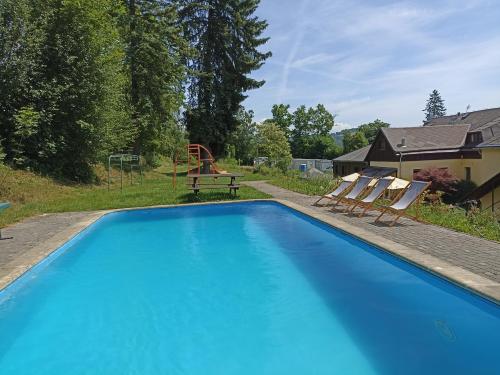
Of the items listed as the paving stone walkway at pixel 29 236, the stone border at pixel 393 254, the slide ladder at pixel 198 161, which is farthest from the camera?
the slide ladder at pixel 198 161

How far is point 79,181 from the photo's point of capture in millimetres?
17422

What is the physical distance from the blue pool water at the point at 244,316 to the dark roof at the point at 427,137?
2341cm

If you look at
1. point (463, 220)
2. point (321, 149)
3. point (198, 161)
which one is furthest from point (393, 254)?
point (321, 149)

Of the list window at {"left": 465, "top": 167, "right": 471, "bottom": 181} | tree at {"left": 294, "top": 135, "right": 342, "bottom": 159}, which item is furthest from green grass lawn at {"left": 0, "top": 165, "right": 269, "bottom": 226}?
tree at {"left": 294, "top": 135, "right": 342, "bottom": 159}

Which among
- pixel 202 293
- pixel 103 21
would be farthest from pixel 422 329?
pixel 103 21

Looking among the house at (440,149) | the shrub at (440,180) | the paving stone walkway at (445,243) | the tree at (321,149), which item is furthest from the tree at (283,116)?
the paving stone walkway at (445,243)

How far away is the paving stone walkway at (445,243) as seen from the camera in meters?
5.32

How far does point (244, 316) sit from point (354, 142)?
58.9 metres

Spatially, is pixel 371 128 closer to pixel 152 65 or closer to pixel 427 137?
pixel 427 137

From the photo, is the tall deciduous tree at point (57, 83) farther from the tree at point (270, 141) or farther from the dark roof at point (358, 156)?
the tree at point (270, 141)

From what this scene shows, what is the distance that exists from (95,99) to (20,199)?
588 centimetres

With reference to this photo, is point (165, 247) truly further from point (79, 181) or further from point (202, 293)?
point (79, 181)

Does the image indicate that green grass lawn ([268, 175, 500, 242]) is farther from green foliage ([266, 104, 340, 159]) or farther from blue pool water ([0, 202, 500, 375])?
green foliage ([266, 104, 340, 159])

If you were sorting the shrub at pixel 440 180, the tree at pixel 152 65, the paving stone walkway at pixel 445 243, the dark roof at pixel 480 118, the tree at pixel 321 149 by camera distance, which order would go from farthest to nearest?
1. the tree at pixel 321 149
2. the dark roof at pixel 480 118
3. the shrub at pixel 440 180
4. the tree at pixel 152 65
5. the paving stone walkway at pixel 445 243
